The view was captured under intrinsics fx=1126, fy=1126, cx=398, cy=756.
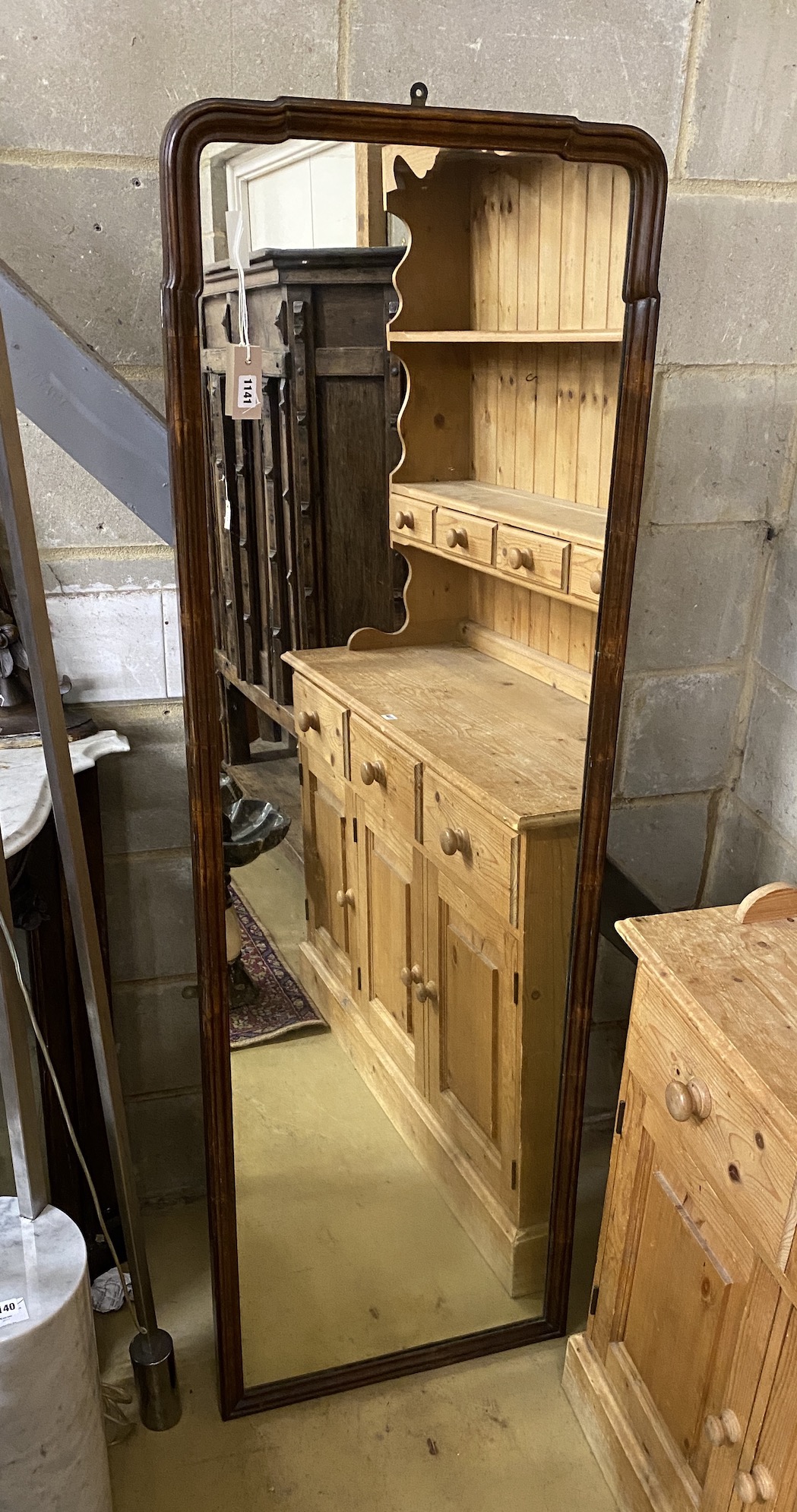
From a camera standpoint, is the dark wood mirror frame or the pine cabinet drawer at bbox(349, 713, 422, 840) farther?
the pine cabinet drawer at bbox(349, 713, 422, 840)

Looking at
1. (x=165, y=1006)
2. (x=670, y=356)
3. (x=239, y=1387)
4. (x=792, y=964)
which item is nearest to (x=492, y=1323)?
(x=239, y=1387)

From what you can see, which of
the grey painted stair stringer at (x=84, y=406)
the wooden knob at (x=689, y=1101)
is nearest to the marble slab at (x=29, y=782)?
the grey painted stair stringer at (x=84, y=406)

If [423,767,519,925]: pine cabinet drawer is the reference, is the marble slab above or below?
above

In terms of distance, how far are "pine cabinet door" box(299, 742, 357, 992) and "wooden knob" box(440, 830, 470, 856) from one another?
4.6 inches

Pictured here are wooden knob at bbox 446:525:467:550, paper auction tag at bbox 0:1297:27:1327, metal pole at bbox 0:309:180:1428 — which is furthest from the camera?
wooden knob at bbox 446:525:467:550

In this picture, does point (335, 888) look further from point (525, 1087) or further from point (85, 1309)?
point (85, 1309)

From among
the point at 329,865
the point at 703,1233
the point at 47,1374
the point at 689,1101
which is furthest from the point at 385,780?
the point at 47,1374

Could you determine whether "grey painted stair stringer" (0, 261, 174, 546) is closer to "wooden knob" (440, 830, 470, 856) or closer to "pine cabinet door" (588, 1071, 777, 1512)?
"wooden knob" (440, 830, 470, 856)

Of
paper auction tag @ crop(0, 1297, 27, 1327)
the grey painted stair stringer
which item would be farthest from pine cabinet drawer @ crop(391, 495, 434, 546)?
paper auction tag @ crop(0, 1297, 27, 1327)

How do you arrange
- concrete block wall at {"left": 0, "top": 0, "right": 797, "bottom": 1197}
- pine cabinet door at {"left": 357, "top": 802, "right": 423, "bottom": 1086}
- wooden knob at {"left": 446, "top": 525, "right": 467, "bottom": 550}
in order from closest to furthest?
concrete block wall at {"left": 0, "top": 0, "right": 797, "bottom": 1197}, wooden knob at {"left": 446, "top": 525, "right": 467, "bottom": 550}, pine cabinet door at {"left": 357, "top": 802, "right": 423, "bottom": 1086}

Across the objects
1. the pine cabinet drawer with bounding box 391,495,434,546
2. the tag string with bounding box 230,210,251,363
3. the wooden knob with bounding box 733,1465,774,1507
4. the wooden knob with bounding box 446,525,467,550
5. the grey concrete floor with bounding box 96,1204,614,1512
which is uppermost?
the tag string with bounding box 230,210,251,363

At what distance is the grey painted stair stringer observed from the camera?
1.25 metres

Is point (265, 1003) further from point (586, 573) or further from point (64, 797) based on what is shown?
point (586, 573)

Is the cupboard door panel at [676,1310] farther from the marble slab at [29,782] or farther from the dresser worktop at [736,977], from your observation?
the marble slab at [29,782]
